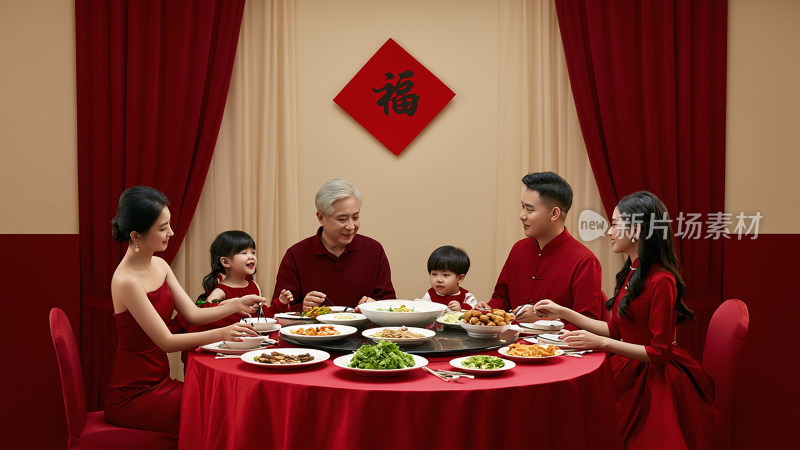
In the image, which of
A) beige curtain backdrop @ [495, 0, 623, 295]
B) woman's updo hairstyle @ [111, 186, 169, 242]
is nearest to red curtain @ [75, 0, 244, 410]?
woman's updo hairstyle @ [111, 186, 169, 242]

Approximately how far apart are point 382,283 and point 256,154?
1523 mm

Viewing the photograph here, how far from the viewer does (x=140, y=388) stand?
8.21 feet

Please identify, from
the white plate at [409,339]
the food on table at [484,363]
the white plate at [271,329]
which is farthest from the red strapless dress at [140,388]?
Result: the food on table at [484,363]

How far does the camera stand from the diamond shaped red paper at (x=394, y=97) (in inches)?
175

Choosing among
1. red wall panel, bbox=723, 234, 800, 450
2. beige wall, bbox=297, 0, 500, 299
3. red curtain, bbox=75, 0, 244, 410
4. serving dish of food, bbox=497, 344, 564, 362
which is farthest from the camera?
beige wall, bbox=297, 0, 500, 299

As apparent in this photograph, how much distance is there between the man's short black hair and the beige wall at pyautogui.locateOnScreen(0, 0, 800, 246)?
4.64 feet

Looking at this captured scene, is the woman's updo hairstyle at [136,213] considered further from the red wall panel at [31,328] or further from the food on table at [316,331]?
the red wall panel at [31,328]

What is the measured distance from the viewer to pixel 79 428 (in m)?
2.41

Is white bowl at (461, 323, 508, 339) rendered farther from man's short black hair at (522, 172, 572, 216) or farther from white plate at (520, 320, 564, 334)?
man's short black hair at (522, 172, 572, 216)

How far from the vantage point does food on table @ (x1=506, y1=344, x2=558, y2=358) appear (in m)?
2.16

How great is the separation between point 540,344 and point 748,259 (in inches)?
92.6

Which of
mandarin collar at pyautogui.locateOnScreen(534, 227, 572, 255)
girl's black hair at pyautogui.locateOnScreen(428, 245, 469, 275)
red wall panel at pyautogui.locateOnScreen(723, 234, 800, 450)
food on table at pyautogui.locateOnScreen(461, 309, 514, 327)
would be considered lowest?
red wall panel at pyautogui.locateOnScreen(723, 234, 800, 450)

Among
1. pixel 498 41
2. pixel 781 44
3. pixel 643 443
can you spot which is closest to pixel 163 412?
pixel 643 443

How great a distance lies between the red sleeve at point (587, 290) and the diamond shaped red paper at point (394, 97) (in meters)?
1.88
